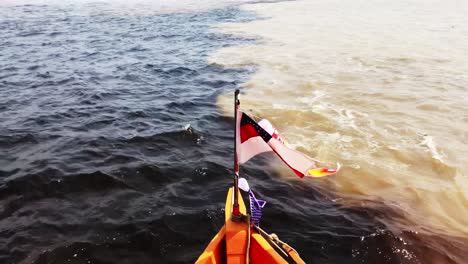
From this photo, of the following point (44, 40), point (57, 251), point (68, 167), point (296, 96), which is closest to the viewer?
point (57, 251)

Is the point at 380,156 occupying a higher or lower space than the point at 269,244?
lower

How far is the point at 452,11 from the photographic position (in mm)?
44406

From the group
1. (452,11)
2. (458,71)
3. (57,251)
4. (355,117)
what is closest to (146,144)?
(57,251)

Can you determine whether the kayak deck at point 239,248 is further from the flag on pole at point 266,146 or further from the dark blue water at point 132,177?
the dark blue water at point 132,177

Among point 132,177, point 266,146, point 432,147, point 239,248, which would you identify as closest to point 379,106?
point 432,147

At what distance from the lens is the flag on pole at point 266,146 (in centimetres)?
583

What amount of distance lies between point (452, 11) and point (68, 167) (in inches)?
1905

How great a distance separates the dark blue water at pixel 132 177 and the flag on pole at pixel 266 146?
2.76 m

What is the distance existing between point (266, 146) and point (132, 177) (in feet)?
17.9

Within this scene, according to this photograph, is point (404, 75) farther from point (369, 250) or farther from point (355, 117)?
point (369, 250)

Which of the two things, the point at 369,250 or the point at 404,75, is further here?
the point at 404,75

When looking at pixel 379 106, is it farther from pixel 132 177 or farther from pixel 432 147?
pixel 132 177

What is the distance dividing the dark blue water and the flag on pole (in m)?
2.76

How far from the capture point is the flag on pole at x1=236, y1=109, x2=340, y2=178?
19.1 feet
